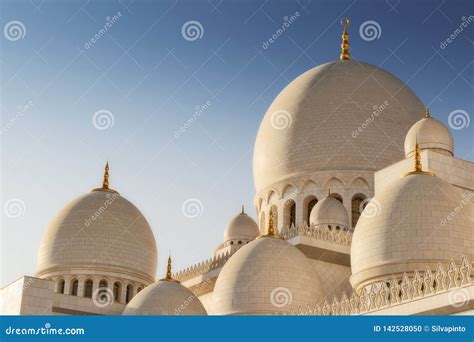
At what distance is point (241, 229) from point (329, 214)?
417cm

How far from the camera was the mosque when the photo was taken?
18438 millimetres

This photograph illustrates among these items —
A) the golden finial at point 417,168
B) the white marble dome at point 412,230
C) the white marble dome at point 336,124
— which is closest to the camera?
the white marble dome at point 412,230

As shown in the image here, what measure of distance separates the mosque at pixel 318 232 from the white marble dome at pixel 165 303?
0.04 m

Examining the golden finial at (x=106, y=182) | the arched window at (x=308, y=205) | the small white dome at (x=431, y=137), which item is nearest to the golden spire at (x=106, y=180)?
the golden finial at (x=106, y=182)

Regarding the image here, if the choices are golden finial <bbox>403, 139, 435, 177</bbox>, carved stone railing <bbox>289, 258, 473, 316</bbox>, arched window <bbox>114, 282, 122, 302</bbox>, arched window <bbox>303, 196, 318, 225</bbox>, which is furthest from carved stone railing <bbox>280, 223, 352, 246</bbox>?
arched window <bbox>114, 282, 122, 302</bbox>

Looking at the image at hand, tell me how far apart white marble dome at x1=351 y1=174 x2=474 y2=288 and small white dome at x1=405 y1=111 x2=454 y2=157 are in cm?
217

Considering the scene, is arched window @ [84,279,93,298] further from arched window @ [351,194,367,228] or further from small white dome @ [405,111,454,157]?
small white dome @ [405,111,454,157]

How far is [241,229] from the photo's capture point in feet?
95.9

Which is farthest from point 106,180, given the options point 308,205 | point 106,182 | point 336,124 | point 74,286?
point 336,124

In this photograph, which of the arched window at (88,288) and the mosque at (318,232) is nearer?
the mosque at (318,232)

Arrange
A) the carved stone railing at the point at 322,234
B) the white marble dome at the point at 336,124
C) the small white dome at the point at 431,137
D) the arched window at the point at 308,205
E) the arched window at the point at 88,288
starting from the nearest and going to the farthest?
the small white dome at the point at 431,137, the carved stone railing at the point at 322,234, the arched window at the point at 88,288, the white marble dome at the point at 336,124, the arched window at the point at 308,205

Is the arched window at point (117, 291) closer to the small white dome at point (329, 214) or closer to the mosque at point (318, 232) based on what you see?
the mosque at point (318, 232)

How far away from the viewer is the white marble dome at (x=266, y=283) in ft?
68.1
